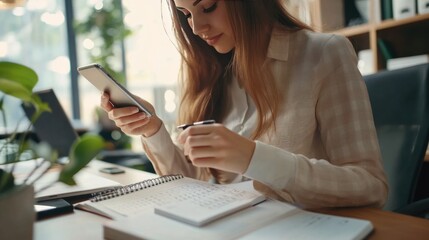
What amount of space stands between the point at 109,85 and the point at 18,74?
0.41 metres

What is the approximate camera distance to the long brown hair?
0.89 metres

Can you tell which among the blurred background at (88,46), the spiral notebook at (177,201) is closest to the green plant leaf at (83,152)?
the spiral notebook at (177,201)

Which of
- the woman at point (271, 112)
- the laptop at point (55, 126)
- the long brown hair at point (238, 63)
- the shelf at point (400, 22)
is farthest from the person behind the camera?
the shelf at point (400, 22)

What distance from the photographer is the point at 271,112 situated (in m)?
0.90

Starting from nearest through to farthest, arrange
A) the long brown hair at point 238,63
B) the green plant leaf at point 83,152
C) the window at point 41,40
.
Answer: the green plant leaf at point 83,152
the long brown hair at point 238,63
the window at point 41,40

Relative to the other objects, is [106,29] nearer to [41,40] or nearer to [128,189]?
[41,40]

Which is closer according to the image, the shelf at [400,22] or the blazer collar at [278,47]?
the blazer collar at [278,47]

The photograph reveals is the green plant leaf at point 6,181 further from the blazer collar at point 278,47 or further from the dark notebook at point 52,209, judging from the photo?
the blazer collar at point 278,47

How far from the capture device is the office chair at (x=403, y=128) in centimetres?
92

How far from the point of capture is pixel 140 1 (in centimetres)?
341

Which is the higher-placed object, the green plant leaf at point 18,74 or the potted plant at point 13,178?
the green plant leaf at point 18,74

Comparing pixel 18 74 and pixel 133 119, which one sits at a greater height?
pixel 18 74

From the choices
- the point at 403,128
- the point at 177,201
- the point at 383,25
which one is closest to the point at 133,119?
the point at 177,201

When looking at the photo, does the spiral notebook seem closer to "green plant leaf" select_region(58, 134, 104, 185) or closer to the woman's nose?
"green plant leaf" select_region(58, 134, 104, 185)
